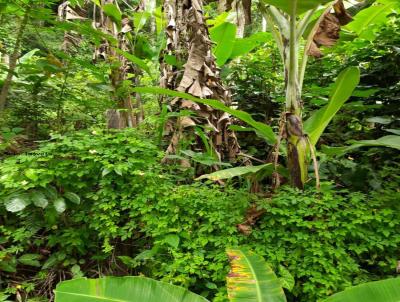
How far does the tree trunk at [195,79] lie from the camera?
3.10 metres

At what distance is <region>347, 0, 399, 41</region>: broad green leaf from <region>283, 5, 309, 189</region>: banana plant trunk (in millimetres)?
1432

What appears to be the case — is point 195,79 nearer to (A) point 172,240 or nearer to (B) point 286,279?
(A) point 172,240

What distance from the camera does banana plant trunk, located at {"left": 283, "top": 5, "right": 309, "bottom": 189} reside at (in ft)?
7.82

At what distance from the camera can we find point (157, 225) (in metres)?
2.14

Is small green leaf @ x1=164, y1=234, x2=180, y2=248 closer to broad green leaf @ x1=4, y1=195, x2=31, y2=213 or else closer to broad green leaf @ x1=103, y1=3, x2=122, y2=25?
broad green leaf @ x1=4, y1=195, x2=31, y2=213

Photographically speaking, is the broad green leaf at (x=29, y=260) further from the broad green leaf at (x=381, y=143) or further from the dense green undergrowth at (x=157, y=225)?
the broad green leaf at (x=381, y=143)

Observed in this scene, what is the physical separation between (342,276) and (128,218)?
1398 millimetres

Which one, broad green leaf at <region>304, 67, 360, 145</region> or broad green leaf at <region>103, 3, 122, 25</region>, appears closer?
broad green leaf at <region>304, 67, 360, 145</region>

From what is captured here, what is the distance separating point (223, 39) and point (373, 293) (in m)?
2.98

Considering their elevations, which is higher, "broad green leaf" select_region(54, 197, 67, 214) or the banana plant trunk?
the banana plant trunk

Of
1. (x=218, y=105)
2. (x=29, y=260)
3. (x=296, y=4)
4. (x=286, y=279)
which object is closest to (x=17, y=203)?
(x=29, y=260)

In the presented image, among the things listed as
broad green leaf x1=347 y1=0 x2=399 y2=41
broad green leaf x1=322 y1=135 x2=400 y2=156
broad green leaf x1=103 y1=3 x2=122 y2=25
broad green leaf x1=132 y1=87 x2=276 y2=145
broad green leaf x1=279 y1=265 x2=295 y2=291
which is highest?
broad green leaf x1=103 y1=3 x2=122 y2=25

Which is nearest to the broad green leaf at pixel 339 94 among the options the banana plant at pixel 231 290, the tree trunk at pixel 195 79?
the tree trunk at pixel 195 79

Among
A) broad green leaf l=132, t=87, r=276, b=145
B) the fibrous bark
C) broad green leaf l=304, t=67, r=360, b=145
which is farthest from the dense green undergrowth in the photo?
the fibrous bark
